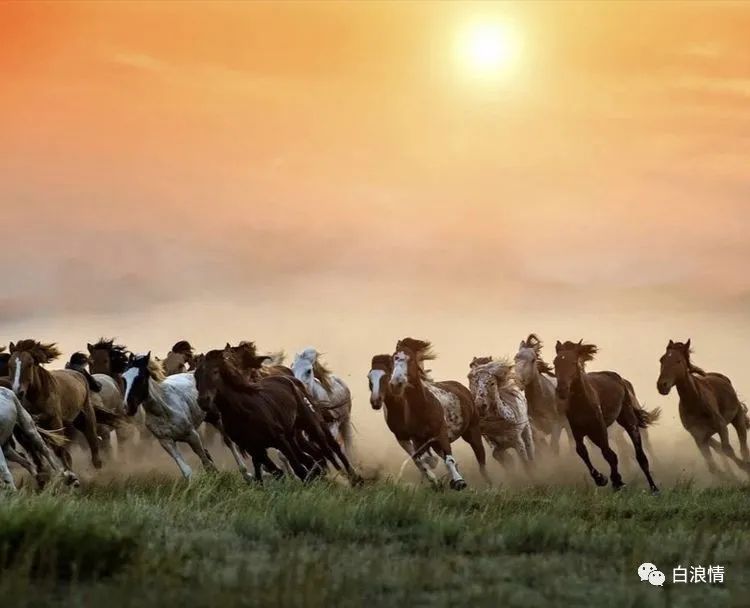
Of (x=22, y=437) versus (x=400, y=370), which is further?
(x=400, y=370)

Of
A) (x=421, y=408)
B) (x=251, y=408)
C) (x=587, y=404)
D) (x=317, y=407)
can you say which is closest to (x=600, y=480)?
(x=587, y=404)

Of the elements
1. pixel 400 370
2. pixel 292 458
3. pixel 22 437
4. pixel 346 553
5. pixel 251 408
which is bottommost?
pixel 346 553

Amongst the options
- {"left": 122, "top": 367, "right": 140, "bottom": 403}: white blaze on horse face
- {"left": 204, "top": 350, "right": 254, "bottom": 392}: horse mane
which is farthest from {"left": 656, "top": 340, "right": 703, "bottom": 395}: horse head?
{"left": 122, "top": 367, "right": 140, "bottom": 403}: white blaze on horse face

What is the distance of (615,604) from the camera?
28.6ft

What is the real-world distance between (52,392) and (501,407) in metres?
6.47

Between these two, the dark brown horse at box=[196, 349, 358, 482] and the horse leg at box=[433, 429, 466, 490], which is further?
the horse leg at box=[433, 429, 466, 490]

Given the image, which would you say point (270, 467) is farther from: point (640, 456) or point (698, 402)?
→ point (698, 402)

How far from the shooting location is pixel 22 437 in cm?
1720

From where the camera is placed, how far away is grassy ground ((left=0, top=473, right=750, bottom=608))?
28.5 feet

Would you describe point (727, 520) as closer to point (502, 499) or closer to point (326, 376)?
point (502, 499)

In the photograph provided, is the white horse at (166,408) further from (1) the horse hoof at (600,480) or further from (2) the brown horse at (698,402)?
(2) the brown horse at (698,402)

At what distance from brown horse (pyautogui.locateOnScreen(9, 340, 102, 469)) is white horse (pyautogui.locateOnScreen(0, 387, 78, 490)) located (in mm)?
1318

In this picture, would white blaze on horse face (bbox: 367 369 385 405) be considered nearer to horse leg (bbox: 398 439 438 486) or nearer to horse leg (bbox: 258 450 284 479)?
horse leg (bbox: 398 439 438 486)

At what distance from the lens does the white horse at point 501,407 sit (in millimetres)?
21016
